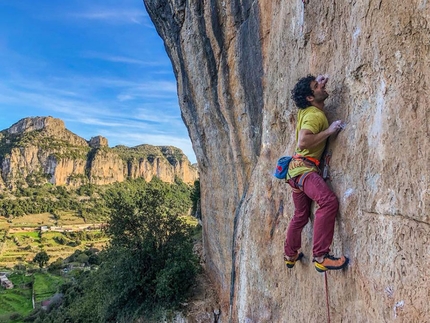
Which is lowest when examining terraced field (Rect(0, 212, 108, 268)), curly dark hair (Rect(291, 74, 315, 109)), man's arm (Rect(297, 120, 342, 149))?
terraced field (Rect(0, 212, 108, 268))

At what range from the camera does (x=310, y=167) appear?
3.97 meters

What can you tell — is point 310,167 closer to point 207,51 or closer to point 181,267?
point 207,51

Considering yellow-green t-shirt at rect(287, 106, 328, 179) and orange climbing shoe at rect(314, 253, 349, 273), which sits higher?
yellow-green t-shirt at rect(287, 106, 328, 179)

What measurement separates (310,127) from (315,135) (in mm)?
121

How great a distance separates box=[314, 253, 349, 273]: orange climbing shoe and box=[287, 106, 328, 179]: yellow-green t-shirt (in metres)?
1.09

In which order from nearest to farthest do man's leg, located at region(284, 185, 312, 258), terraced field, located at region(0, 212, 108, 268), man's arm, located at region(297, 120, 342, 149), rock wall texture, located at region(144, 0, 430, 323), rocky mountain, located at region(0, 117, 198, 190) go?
rock wall texture, located at region(144, 0, 430, 323), man's arm, located at region(297, 120, 342, 149), man's leg, located at region(284, 185, 312, 258), terraced field, located at region(0, 212, 108, 268), rocky mountain, located at region(0, 117, 198, 190)

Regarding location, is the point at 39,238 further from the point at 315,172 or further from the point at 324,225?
the point at 324,225

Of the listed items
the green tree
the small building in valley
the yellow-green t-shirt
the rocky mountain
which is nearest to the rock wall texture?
the yellow-green t-shirt

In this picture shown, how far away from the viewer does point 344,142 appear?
377 cm

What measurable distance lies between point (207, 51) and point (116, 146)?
17123 cm

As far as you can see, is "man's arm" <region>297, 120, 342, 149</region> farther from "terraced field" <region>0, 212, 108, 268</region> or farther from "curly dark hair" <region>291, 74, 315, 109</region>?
"terraced field" <region>0, 212, 108, 268</region>

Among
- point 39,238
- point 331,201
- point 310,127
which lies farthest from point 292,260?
point 39,238

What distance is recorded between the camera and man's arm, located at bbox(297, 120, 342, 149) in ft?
12.3

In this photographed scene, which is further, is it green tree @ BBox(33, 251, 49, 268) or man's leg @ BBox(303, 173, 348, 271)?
green tree @ BBox(33, 251, 49, 268)
